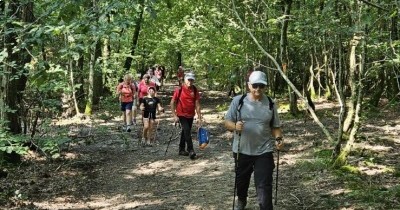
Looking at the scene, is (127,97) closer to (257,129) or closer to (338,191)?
(338,191)

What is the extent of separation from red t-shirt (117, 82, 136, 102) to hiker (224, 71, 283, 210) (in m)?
9.44

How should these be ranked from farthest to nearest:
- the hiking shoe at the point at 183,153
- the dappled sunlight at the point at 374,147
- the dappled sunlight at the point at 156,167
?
the dappled sunlight at the point at 374,147 → the hiking shoe at the point at 183,153 → the dappled sunlight at the point at 156,167

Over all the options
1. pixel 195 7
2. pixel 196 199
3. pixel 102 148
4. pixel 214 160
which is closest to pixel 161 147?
pixel 102 148

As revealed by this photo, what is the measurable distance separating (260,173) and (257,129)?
58 centimetres

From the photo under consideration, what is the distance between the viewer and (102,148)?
43.2 feet

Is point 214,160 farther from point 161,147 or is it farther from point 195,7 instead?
point 195,7

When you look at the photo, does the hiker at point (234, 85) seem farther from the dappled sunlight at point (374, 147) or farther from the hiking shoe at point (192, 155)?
the hiking shoe at point (192, 155)

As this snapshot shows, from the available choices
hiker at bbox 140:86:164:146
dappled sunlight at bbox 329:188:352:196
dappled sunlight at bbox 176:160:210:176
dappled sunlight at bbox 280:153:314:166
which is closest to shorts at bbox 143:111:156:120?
hiker at bbox 140:86:164:146

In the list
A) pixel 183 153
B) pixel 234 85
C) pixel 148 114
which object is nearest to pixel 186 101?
pixel 183 153

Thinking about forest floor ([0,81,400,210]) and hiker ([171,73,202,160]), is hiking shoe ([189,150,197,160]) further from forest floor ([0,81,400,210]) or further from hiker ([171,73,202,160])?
hiker ([171,73,202,160])

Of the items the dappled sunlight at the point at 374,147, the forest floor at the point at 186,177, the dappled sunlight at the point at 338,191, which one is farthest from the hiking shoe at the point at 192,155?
the dappled sunlight at the point at 374,147

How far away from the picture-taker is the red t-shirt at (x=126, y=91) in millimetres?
15375

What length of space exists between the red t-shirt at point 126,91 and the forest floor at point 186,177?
172cm

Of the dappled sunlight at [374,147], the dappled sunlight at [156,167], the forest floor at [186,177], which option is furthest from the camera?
the dappled sunlight at [374,147]
